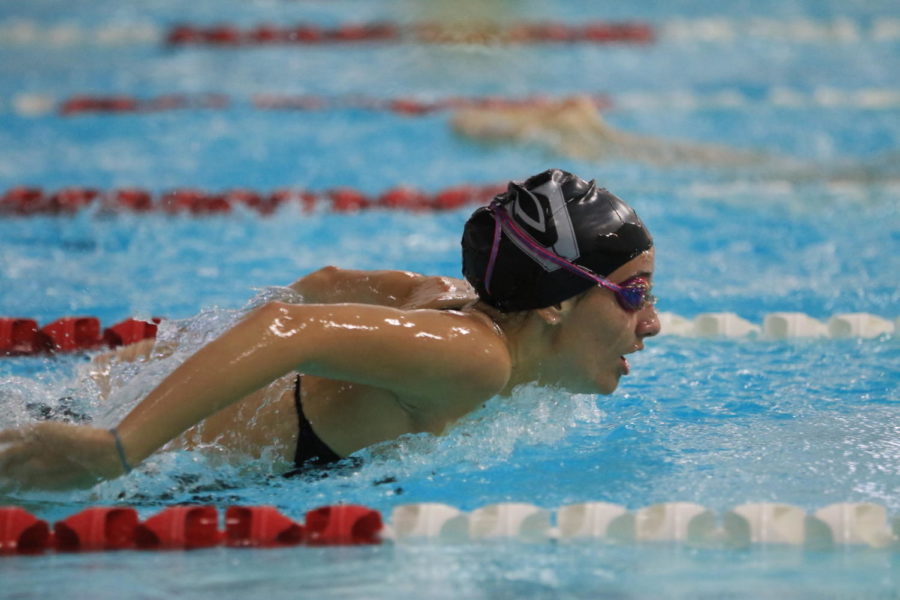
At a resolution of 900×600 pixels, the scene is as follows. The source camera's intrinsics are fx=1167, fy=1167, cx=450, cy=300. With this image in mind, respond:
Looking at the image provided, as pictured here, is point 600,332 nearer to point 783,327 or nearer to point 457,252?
point 783,327

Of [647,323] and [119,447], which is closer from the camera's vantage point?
[119,447]

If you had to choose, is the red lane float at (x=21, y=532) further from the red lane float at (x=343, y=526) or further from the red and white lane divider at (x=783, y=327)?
the red and white lane divider at (x=783, y=327)

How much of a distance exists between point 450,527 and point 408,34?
8.06m

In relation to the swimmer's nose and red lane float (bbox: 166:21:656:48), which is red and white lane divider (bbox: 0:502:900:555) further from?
red lane float (bbox: 166:21:656:48)

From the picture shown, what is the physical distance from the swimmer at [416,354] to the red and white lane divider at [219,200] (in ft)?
10.7

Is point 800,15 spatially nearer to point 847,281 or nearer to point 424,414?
point 847,281

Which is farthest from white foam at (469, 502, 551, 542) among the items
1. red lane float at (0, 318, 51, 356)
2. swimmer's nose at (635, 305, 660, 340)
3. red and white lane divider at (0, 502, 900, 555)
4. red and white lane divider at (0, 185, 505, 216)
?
red and white lane divider at (0, 185, 505, 216)

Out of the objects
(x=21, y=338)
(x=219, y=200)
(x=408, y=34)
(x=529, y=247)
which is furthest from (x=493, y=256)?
(x=408, y=34)

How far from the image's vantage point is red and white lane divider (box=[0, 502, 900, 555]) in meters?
2.18

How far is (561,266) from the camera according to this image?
2283 mm

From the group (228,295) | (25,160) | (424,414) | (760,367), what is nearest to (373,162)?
(25,160)

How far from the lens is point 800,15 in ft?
34.1

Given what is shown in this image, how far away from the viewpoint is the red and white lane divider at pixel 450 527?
2.18m

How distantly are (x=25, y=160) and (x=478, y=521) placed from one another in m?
5.59
